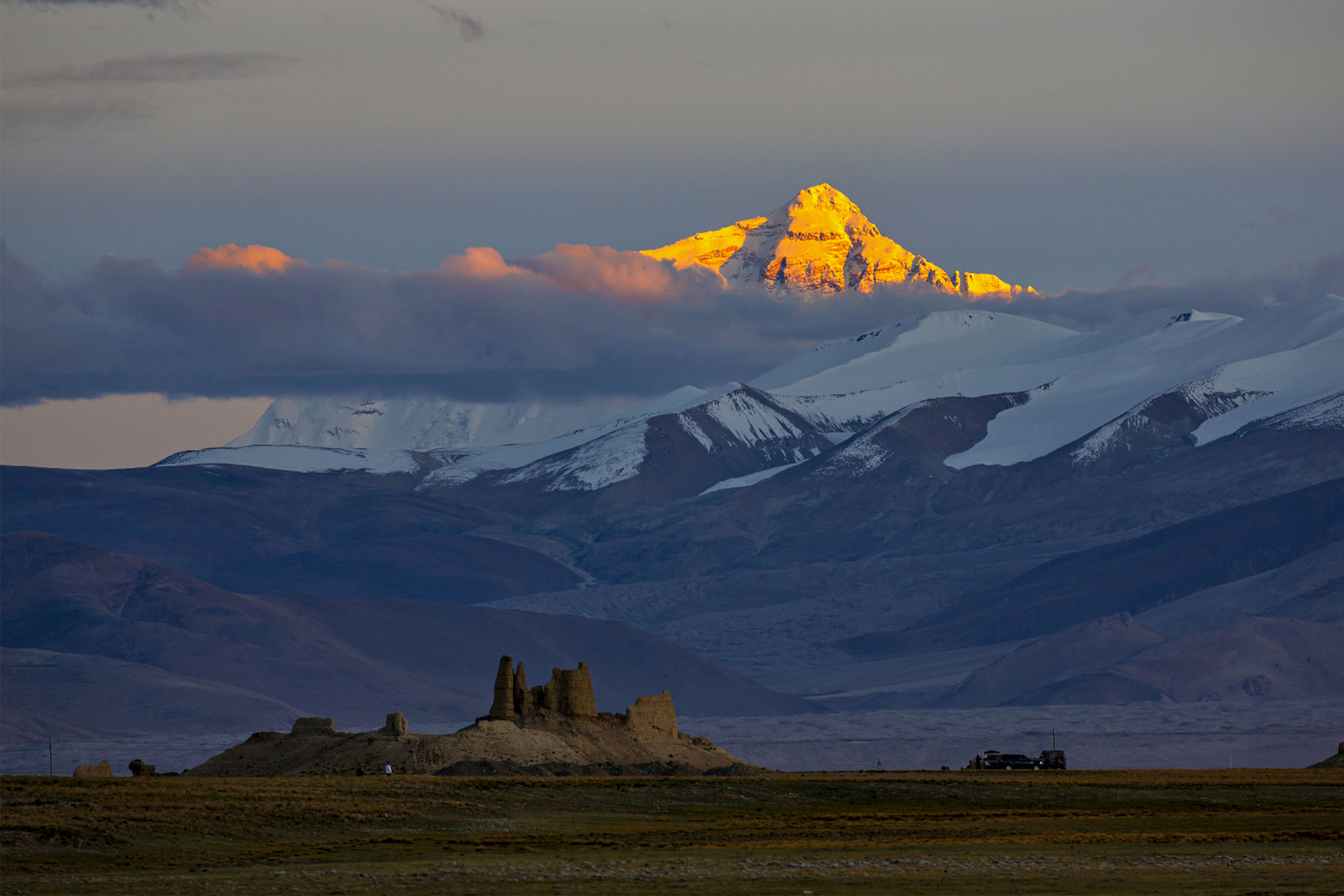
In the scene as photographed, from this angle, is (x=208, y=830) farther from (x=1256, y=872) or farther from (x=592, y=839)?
(x=1256, y=872)

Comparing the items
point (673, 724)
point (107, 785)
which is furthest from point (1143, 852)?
point (673, 724)

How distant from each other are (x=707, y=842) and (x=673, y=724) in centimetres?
3682

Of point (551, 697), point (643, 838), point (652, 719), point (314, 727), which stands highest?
point (551, 697)

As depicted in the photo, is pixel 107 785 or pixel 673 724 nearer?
pixel 107 785

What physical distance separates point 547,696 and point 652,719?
5.68 meters

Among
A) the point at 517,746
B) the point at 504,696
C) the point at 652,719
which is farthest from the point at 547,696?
the point at 517,746

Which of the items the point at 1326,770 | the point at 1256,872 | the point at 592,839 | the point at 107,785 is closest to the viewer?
the point at 1256,872

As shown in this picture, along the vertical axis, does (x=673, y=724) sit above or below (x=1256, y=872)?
above

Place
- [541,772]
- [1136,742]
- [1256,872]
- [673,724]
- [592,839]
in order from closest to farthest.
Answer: [1256,872] → [592,839] → [541,772] → [673,724] → [1136,742]

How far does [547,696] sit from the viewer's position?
84.4 meters

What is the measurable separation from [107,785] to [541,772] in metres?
20.0

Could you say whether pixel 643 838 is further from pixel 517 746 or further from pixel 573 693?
pixel 573 693

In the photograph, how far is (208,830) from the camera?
50469mm

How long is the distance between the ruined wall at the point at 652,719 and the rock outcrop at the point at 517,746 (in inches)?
2.6
